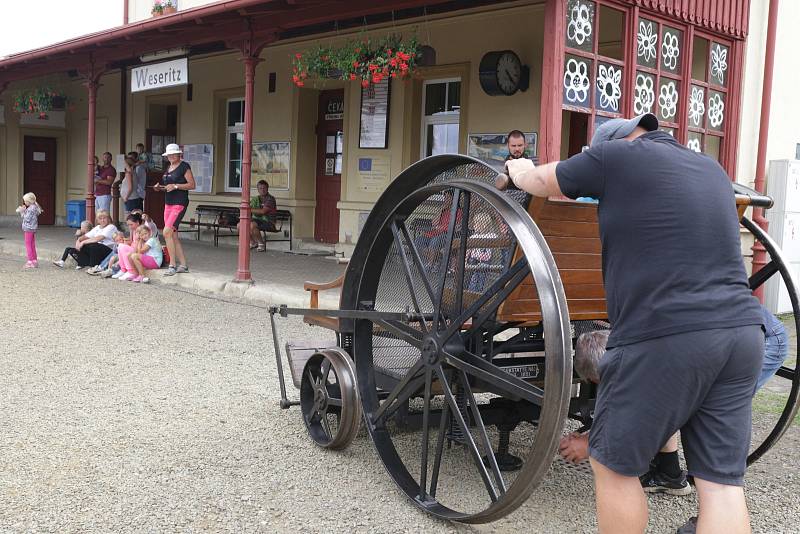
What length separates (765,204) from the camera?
3303 millimetres

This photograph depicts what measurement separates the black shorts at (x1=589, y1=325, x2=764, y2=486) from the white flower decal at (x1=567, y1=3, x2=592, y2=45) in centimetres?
522

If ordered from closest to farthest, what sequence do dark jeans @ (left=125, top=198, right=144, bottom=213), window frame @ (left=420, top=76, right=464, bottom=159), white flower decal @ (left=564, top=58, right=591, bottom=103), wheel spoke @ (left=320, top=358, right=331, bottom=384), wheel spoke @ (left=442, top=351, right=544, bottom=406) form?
wheel spoke @ (left=442, top=351, right=544, bottom=406), wheel spoke @ (left=320, top=358, right=331, bottom=384), white flower decal @ (left=564, top=58, right=591, bottom=103), window frame @ (left=420, top=76, right=464, bottom=159), dark jeans @ (left=125, top=198, right=144, bottom=213)

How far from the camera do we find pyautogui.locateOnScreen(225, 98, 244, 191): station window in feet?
51.2

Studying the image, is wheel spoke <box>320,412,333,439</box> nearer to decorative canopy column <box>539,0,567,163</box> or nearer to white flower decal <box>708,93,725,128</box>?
decorative canopy column <box>539,0,567,163</box>

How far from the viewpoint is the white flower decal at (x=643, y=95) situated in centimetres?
791

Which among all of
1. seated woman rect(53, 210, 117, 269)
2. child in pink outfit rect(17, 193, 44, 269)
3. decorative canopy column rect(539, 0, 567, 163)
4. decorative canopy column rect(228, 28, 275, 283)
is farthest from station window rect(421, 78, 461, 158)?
child in pink outfit rect(17, 193, 44, 269)

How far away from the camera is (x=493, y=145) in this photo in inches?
430

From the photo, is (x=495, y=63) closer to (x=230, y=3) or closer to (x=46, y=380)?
(x=230, y=3)

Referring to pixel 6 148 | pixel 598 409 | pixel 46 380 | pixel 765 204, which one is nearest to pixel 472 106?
pixel 46 380

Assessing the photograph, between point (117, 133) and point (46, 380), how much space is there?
13930 mm

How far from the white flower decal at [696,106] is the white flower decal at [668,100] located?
257 mm

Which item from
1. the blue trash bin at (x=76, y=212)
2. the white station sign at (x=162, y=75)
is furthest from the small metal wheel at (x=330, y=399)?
the blue trash bin at (x=76, y=212)

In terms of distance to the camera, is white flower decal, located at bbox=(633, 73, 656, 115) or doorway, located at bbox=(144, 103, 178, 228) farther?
doorway, located at bbox=(144, 103, 178, 228)

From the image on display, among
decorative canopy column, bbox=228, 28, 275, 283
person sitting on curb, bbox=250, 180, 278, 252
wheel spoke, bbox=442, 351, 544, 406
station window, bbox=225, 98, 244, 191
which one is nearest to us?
wheel spoke, bbox=442, 351, 544, 406
